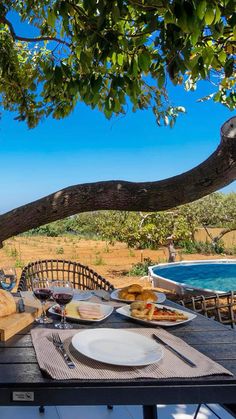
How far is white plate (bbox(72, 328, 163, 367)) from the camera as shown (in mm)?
1109

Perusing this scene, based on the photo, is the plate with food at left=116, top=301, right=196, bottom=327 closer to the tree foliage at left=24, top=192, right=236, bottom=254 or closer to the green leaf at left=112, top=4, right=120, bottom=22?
the green leaf at left=112, top=4, right=120, bottom=22

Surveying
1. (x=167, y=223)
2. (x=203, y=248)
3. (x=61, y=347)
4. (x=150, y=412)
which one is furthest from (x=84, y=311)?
(x=203, y=248)

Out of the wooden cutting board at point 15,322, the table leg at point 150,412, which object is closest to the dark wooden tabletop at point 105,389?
Answer: the wooden cutting board at point 15,322

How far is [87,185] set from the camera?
6.95ft

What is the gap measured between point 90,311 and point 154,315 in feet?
0.82

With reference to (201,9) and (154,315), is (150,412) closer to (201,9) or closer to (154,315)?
(154,315)

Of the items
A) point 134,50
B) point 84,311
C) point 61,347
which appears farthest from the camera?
point 134,50

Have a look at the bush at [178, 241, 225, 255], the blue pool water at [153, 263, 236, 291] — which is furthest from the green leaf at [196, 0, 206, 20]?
the bush at [178, 241, 225, 255]

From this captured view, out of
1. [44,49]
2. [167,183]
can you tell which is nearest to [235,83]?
[44,49]

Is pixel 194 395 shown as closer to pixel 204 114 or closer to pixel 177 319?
pixel 177 319

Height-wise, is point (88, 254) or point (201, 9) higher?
point (201, 9)

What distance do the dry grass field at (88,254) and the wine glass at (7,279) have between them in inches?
224

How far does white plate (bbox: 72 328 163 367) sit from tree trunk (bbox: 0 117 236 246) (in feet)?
2.70

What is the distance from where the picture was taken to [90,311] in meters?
1.57
